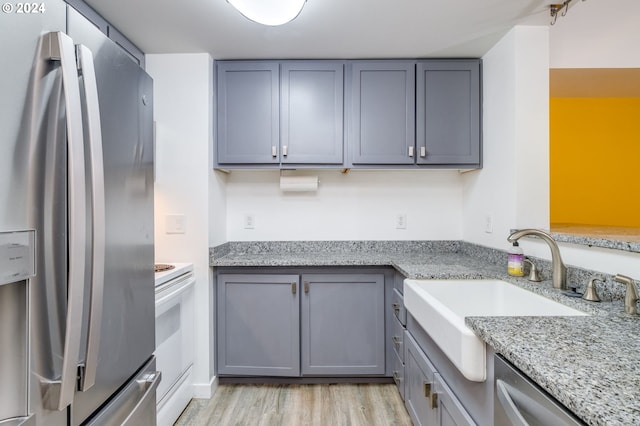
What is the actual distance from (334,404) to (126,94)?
2026 mm

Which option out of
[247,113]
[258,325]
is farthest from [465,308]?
[247,113]

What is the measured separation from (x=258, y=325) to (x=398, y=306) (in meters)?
0.96

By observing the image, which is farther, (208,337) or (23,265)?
(208,337)

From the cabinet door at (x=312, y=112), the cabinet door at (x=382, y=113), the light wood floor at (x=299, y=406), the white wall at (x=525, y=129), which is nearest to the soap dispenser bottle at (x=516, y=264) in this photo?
the white wall at (x=525, y=129)

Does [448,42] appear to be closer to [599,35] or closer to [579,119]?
[599,35]

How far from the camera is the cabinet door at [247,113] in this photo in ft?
7.20

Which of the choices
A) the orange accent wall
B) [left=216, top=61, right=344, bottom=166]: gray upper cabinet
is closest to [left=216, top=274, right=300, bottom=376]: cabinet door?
[left=216, top=61, right=344, bottom=166]: gray upper cabinet

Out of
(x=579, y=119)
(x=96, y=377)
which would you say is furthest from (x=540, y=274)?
(x=579, y=119)

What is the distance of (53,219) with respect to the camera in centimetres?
61

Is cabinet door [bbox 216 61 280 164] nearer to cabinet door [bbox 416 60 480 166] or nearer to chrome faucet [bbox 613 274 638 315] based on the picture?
cabinet door [bbox 416 60 480 166]

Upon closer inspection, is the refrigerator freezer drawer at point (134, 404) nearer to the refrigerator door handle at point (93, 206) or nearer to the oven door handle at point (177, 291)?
the refrigerator door handle at point (93, 206)

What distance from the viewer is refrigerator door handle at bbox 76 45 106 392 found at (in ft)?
2.17

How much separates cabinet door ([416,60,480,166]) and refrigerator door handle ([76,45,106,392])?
1976 millimetres

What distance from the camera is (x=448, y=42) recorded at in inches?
78.6
